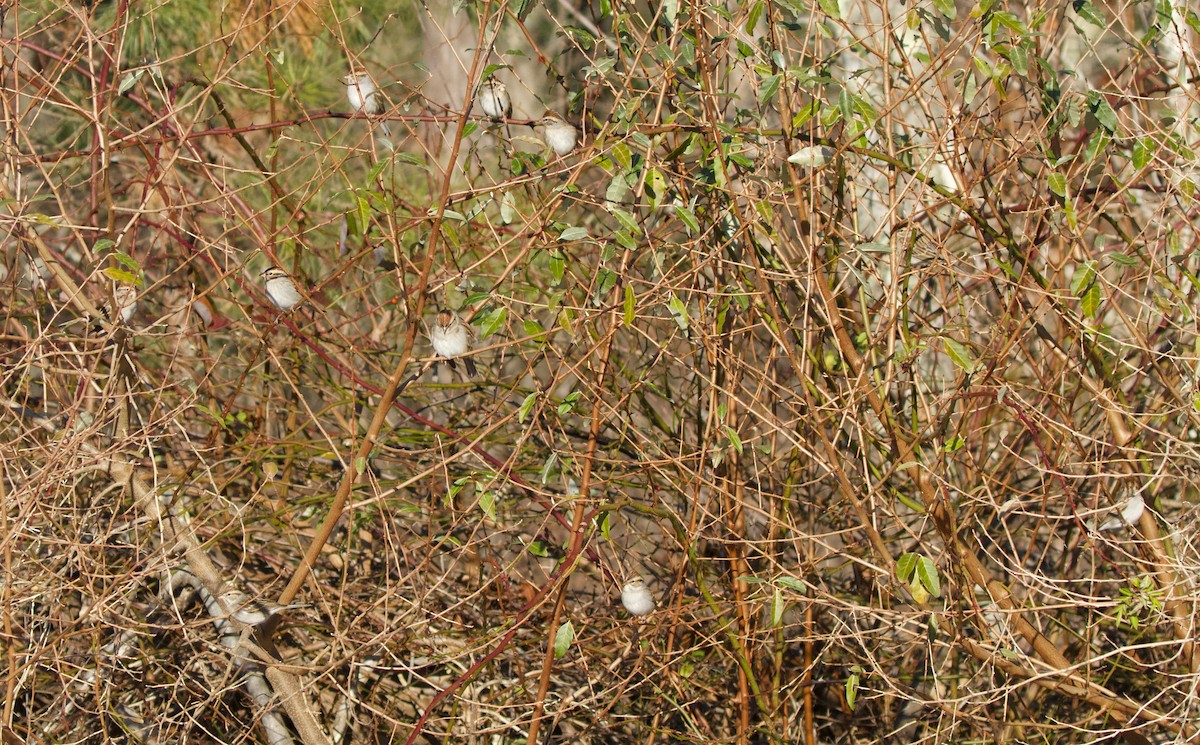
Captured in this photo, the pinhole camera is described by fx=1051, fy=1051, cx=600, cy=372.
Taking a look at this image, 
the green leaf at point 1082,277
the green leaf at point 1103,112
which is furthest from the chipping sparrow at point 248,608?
the green leaf at point 1103,112

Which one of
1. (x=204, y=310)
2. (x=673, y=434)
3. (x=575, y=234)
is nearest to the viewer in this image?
(x=575, y=234)

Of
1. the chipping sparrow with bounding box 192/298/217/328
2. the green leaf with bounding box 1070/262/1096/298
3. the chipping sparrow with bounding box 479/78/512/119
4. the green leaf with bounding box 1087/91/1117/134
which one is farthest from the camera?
the chipping sparrow with bounding box 192/298/217/328

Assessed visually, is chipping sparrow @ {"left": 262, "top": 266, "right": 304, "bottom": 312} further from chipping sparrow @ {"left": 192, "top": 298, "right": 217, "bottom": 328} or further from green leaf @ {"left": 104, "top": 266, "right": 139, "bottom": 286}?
chipping sparrow @ {"left": 192, "top": 298, "right": 217, "bottom": 328}

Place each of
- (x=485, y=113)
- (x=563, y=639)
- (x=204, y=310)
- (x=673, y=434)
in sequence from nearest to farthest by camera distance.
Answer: (x=563, y=639)
(x=485, y=113)
(x=673, y=434)
(x=204, y=310)

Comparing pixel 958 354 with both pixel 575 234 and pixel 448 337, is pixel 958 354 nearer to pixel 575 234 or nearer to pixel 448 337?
pixel 575 234

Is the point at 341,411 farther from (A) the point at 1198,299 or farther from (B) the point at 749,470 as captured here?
(A) the point at 1198,299

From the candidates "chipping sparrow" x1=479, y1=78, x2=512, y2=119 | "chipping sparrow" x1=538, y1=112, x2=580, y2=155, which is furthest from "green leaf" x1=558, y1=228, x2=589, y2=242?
"chipping sparrow" x1=479, y1=78, x2=512, y2=119

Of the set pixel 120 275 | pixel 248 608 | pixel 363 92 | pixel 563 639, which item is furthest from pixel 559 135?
pixel 248 608

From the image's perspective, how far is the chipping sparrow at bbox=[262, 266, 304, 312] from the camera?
1.70 meters

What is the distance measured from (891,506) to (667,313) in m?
0.52

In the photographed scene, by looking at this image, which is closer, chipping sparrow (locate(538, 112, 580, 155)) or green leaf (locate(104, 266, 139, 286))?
green leaf (locate(104, 266, 139, 286))

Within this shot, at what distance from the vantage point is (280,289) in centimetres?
171

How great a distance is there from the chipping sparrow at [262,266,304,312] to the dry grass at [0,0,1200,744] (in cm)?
6

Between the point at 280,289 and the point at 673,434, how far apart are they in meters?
0.82
